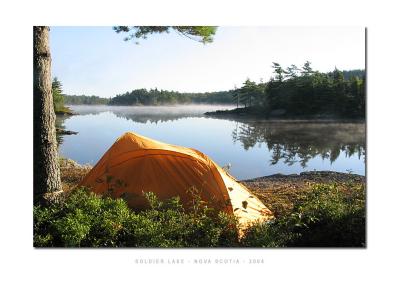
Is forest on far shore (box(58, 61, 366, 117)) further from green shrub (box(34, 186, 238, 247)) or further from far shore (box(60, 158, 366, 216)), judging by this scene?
green shrub (box(34, 186, 238, 247))

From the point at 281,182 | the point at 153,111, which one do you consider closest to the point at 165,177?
the point at 153,111

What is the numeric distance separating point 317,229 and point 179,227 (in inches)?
72.7

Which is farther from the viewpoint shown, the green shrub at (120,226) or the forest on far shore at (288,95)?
the forest on far shore at (288,95)

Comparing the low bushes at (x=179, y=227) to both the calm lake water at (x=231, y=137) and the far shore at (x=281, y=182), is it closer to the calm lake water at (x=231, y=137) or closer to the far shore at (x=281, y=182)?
the far shore at (x=281, y=182)

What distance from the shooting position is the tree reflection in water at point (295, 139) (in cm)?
764

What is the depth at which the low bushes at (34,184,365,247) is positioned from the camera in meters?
5.68

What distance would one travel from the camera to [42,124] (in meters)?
6.29

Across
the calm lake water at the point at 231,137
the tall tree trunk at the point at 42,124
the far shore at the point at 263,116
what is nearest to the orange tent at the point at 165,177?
the calm lake water at the point at 231,137

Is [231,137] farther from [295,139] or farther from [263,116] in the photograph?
[295,139]

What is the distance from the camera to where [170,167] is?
22.1ft

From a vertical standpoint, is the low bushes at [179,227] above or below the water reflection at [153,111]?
below
